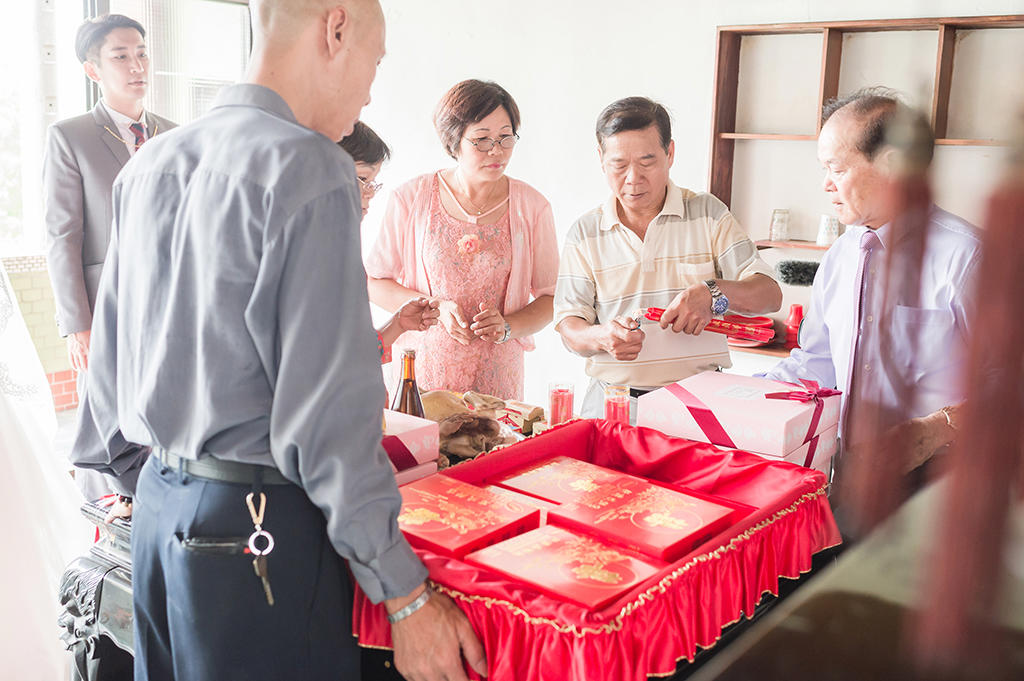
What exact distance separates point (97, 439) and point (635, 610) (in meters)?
0.86

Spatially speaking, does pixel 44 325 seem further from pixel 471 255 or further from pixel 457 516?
pixel 457 516

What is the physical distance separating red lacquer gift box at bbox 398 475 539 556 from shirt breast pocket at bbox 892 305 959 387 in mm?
867

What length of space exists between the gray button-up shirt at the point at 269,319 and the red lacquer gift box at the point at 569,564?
0.36 ft

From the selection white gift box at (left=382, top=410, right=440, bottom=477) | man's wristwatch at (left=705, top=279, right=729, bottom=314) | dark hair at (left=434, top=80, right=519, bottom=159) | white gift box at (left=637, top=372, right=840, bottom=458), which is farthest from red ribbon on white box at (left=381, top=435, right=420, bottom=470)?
dark hair at (left=434, top=80, right=519, bottom=159)

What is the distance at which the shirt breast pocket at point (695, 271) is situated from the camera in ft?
7.39

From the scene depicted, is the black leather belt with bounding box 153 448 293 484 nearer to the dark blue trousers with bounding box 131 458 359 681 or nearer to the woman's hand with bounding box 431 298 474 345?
the dark blue trousers with bounding box 131 458 359 681

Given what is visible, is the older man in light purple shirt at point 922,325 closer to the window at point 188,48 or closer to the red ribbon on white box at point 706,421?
the red ribbon on white box at point 706,421

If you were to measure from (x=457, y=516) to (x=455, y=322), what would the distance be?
4.50ft

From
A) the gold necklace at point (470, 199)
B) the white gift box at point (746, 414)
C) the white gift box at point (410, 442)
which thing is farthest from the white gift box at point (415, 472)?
the gold necklace at point (470, 199)

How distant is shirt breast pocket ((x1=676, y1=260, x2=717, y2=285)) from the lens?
2.25 meters

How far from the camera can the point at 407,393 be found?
1.74 m

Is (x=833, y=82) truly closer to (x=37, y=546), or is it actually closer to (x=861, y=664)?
(x=37, y=546)

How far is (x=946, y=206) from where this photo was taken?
0.71 ft

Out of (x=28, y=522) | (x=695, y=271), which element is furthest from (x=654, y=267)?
(x=28, y=522)
